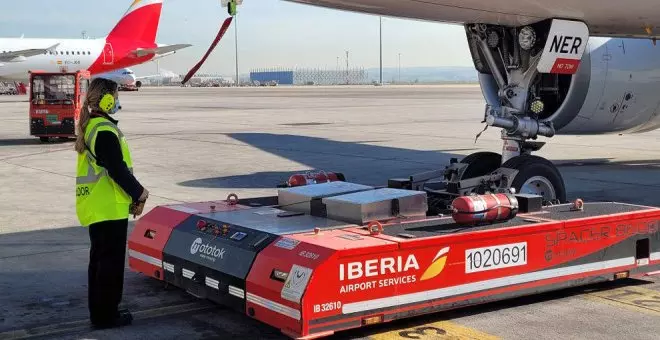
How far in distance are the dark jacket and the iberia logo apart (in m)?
2.25

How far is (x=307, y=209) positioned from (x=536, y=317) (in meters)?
2.18

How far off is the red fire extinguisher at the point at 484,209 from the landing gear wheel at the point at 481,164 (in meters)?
3.00

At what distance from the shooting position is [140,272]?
→ 302 inches

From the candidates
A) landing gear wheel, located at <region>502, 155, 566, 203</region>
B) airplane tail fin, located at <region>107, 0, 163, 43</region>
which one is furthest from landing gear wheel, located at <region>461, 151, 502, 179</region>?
airplane tail fin, located at <region>107, 0, 163, 43</region>

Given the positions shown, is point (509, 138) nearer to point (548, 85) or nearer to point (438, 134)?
point (548, 85)

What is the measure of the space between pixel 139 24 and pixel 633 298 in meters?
55.7

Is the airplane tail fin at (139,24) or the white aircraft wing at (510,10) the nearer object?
the white aircraft wing at (510,10)

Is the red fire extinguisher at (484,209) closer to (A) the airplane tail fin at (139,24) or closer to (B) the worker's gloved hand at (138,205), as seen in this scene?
(B) the worker's gloved hand at (138,205)

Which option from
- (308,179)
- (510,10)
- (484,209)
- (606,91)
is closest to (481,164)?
(510,10)

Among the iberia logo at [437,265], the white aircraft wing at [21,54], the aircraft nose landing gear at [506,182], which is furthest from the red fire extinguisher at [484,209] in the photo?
the white aircraft wing at [21,54]

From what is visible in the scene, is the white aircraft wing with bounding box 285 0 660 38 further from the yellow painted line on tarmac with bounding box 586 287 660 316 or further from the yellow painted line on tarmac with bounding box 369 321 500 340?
the yellow painted line on tarmac with bounding box 369 321 500 340

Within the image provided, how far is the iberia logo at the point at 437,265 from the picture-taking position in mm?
6129

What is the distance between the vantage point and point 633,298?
23.5 ft

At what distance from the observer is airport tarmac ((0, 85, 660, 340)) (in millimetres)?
6273
